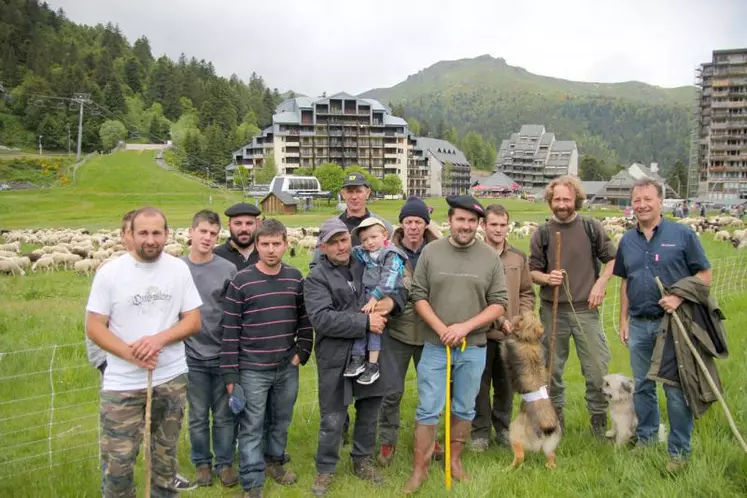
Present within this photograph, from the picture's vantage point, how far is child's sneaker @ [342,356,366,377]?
183 inches

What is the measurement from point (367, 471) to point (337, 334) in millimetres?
1323

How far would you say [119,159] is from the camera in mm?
99875

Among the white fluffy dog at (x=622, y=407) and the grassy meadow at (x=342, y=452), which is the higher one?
the white fluffy dog at (x=622, y=407)

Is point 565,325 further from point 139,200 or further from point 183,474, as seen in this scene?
point 139,200

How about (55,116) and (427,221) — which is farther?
(55,116)

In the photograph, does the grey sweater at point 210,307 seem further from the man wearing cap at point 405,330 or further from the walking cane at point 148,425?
the man wearing cap at point 405,330

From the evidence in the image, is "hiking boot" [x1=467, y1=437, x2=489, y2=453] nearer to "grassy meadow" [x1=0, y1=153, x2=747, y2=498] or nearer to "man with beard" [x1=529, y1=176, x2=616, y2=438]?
"grassy meadow" [x1=0, y1=153, x2=747, y2=498]

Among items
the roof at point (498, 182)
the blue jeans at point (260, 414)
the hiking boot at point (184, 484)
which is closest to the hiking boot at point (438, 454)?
the blue jeans at point (260, 414)

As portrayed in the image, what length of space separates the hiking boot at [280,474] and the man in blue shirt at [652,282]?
3115 millimetres

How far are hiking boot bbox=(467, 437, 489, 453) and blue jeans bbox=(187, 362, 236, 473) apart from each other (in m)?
2.28

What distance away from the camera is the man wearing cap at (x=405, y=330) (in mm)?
5184

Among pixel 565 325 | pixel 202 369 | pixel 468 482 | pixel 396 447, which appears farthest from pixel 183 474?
pixel 565 325

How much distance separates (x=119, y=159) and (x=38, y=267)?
8770 cm

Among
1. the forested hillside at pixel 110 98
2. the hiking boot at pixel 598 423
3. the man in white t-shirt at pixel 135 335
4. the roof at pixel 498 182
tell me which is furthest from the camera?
the roof at pixel 498 182
